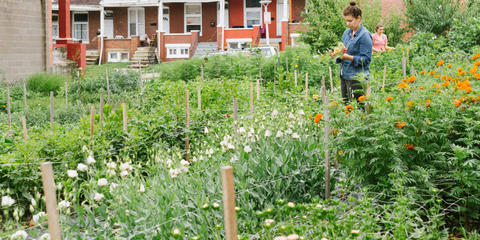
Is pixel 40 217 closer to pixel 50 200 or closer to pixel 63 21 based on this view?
pixel 50 200

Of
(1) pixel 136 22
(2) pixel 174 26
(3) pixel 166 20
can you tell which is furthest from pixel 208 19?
(1) pixel 136 22

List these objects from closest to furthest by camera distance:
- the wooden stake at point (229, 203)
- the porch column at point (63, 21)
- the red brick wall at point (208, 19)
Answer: the wooden stake at point (229, 203) < the porch column at point (63, 21) < the red brick wall at point (208, 19)

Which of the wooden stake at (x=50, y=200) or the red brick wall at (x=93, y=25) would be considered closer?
the wooden stake at (x=50, y=200)

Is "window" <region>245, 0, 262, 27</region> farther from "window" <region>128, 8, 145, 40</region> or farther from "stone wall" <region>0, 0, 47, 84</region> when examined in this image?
"stone wall" <region>0, 0, 47, 84</region>

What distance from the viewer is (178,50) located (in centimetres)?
2702

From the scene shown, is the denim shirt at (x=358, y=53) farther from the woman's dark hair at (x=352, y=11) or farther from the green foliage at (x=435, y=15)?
the green foliage at (x=435, y=15)

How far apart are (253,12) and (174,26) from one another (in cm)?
471

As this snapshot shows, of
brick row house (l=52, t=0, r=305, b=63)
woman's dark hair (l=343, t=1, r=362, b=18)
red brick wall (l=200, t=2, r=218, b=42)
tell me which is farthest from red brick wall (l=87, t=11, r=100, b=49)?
woman's dark hair (l=343, t=1, r=362, b=18)

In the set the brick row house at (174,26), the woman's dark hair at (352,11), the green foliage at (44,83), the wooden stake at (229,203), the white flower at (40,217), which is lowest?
the white flower at (40,217)

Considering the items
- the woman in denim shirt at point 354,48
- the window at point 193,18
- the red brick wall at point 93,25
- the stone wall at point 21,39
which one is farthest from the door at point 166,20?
the woman in denim shirt at point 354,48

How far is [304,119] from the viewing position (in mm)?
5836

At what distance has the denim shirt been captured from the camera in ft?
19.3

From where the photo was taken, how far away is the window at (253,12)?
28828 mm

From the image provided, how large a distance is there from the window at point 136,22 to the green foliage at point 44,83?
678 inches
